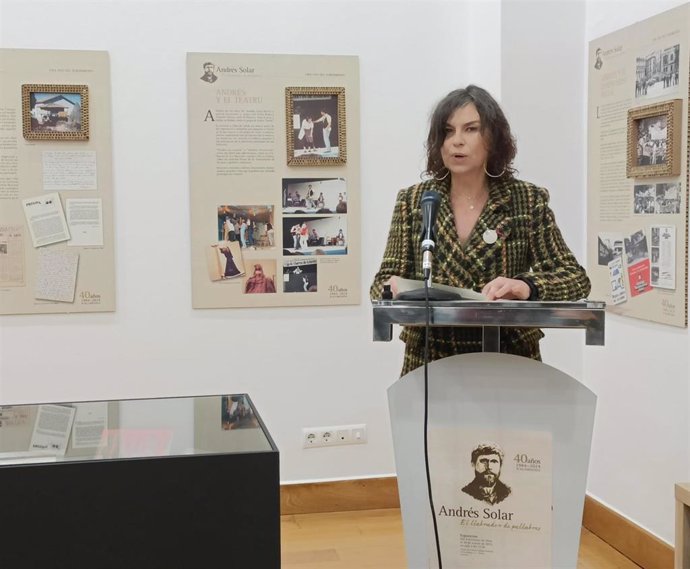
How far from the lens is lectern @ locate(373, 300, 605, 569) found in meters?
1.69

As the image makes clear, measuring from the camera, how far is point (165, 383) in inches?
141

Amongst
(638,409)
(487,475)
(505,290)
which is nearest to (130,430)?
(487,475)

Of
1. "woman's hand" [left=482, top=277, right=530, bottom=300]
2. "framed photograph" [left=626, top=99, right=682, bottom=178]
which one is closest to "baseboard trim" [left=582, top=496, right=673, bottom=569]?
"framed photograph" [left=626, top=99, right=682, bottom=178]

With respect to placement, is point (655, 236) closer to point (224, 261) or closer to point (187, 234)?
point (224, 261)

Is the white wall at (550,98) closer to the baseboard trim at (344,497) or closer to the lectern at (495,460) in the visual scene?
the baseboard trim at (344,497)

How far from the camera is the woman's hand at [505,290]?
5.87 feet

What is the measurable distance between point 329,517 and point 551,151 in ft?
6.22

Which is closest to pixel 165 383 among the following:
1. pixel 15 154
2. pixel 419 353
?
pixel 15 154

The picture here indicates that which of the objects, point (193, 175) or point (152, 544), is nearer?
point (152, 544)

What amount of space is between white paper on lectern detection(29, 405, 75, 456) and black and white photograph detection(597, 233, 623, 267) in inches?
88.5

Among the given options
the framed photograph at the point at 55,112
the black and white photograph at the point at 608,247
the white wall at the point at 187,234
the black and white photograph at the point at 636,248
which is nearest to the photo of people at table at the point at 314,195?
the white wall at the point at 187,234

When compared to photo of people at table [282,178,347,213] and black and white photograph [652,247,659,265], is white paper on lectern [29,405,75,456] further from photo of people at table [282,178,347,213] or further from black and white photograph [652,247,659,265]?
black and white photograph [652,247,659,265]

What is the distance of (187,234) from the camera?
11.7 ft

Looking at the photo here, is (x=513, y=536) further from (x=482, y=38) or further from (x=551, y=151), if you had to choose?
(x=482, y=38)
